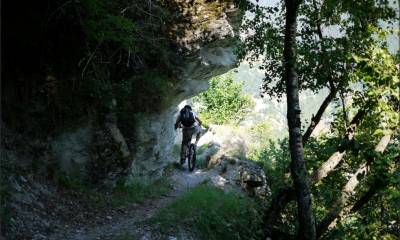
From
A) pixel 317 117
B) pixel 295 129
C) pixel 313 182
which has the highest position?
pixel 317 117

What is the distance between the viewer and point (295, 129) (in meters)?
10.8

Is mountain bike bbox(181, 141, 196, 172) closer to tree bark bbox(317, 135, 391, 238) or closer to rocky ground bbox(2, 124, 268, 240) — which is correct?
rocky ground bbox(2, 124, 268, 240)

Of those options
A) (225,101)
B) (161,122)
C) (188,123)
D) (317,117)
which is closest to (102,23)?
(161,122)

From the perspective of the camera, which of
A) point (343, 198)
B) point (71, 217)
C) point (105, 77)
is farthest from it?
point (105, 77)

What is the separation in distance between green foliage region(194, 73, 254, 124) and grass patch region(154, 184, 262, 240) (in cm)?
3535

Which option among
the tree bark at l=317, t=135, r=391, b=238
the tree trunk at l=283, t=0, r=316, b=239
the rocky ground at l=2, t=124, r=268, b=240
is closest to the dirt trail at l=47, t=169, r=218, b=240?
the rocky ground at l=2, t=124, r=268, b=240

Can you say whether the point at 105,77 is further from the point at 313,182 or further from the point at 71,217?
the point at 313,182

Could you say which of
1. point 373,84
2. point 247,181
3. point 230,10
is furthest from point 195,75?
point 373,84

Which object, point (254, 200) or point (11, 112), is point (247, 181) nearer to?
point (254, 200)

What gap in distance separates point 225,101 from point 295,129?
40.4 m

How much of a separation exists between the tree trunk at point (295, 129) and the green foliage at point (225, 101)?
3867cm

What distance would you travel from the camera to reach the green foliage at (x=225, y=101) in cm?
5039

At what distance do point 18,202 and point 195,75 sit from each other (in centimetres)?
1038

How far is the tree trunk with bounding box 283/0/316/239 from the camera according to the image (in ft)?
35.5
